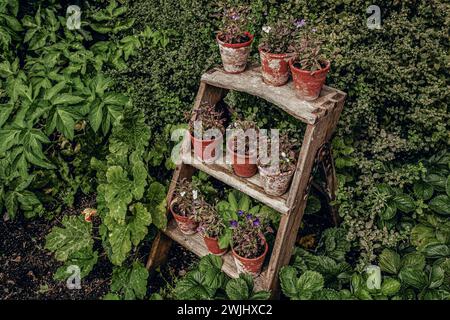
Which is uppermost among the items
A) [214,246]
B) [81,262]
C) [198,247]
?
[214,246]

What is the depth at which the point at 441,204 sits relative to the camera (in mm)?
2895

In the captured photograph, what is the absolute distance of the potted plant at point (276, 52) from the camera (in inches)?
101

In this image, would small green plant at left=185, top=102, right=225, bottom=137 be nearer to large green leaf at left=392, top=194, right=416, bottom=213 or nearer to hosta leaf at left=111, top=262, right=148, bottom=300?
hosta leaf at left=111, top=262, right=148, bottom=300

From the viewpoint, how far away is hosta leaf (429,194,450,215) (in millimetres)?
2875

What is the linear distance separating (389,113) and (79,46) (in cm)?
264

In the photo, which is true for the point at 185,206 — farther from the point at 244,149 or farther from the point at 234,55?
the point at 234,55

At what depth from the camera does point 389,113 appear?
3.02 m

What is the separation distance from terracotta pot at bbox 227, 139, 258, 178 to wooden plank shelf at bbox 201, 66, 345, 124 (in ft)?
1.15

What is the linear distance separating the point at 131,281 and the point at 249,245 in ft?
2.87

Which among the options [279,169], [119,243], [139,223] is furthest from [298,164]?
[119,243]

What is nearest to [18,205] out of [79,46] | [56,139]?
[56,139]

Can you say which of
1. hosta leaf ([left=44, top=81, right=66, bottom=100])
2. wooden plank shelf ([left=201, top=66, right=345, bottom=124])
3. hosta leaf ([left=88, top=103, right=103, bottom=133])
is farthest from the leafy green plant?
hosta leaf ([left=44, top=81, right=66, bottom=100])

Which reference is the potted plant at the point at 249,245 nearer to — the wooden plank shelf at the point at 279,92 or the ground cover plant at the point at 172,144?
the ground cover plant at the point at 172,144

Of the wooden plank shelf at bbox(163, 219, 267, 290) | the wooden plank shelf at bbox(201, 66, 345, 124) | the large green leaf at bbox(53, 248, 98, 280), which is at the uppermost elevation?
the wooden plank shelf at bbox(201, 66, 345, 124)
